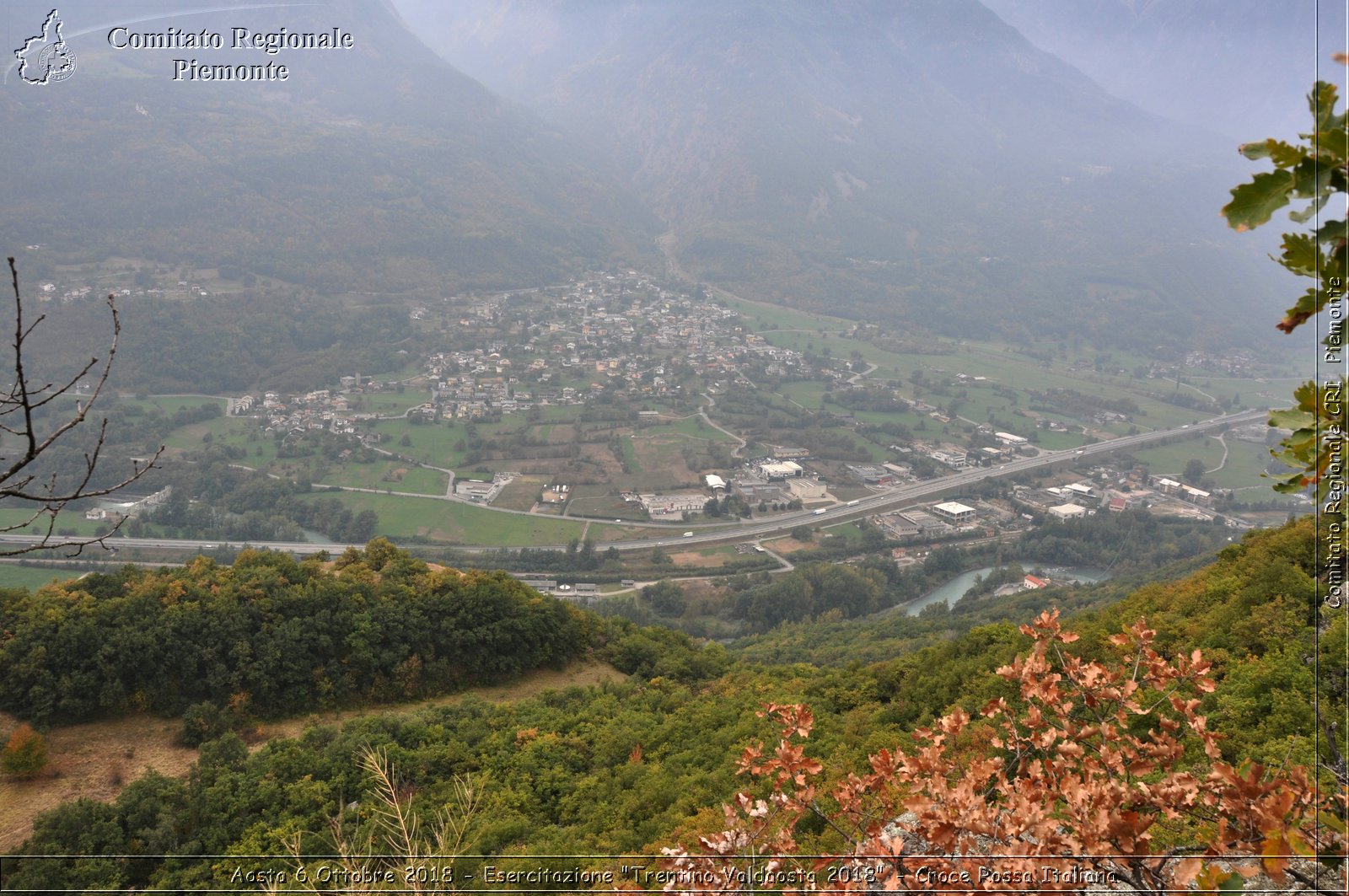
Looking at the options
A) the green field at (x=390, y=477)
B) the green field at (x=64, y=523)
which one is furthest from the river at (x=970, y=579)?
the green field at (x=64, y=523)

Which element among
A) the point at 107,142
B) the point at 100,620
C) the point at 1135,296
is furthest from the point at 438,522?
the point at 1135,296

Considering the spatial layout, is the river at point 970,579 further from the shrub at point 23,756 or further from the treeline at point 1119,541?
the shrub at point 23,756

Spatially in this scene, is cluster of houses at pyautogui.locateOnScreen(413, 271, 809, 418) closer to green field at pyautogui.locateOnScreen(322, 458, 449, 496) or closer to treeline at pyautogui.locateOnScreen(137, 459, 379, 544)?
green field at pyautogui.locateOnScreen(322, 458, 449, 496)

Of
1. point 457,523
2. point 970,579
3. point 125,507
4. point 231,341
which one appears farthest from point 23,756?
point 231,341

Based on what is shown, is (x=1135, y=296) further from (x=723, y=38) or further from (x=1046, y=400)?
(x=723, y=38)

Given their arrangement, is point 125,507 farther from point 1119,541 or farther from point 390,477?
point 1119,541

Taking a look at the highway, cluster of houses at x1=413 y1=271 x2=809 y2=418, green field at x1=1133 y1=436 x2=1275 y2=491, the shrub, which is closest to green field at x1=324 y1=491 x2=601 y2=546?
the highway
